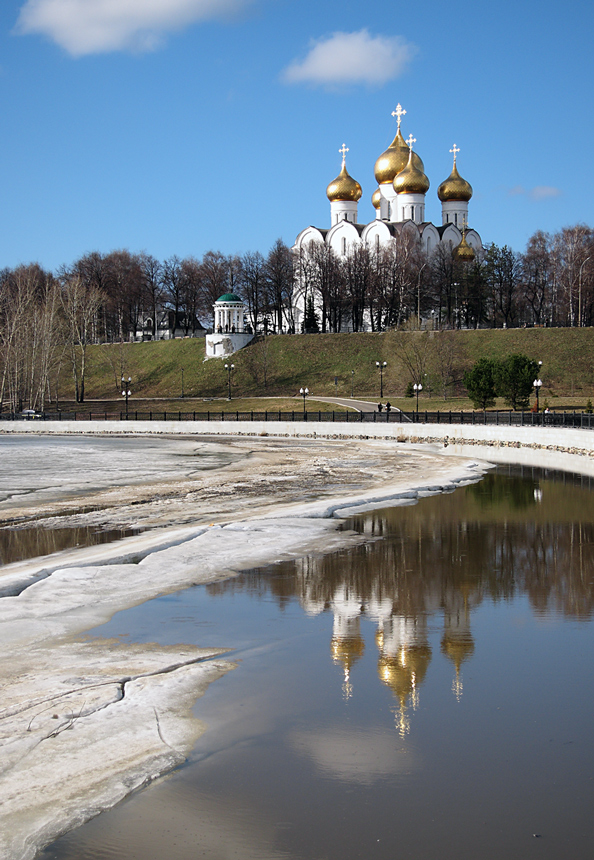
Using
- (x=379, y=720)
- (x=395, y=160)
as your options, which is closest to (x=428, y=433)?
(x=379, y=720)

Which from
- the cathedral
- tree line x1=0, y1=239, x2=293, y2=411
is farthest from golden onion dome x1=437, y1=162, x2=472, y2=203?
tree line x1=0, y1=239, x2=293, y2=411

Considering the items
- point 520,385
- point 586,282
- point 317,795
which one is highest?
point 586,282

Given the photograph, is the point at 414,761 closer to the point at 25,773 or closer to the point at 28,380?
the point at 25,773

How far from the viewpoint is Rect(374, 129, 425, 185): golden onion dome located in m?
81.4

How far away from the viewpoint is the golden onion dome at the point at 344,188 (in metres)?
84.9

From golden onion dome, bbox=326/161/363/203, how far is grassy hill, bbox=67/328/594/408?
17.5m

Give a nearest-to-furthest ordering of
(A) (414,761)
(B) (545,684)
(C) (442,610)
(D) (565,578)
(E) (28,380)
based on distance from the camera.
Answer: (A) (414,761) → (B) (545,684) → (C) (442,610) → (D) (565,578) → (E) (28,380)

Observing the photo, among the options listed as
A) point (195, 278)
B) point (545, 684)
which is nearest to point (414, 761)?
point (545, 684)

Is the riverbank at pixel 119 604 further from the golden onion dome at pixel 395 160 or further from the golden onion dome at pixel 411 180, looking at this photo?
the golden onion dome at pixel 395 160

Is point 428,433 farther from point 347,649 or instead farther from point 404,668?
point 404,668

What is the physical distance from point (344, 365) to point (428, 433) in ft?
108

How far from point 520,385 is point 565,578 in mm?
36298

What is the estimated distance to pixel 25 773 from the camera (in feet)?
16.8

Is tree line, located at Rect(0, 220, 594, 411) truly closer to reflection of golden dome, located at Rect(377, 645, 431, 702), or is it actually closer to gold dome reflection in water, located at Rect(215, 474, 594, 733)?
gold dome reflection in water, located at Rect(215, 474, 594, 733)
